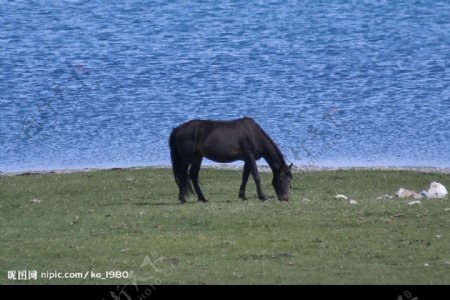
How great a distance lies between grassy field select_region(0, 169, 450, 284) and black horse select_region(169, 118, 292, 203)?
0.41 metres

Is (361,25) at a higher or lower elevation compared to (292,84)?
lower

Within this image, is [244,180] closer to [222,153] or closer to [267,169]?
[222,153]

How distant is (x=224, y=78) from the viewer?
144 feet

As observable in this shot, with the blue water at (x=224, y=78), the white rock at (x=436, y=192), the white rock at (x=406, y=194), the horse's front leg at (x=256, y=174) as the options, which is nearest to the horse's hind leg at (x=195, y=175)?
the horse's front leg at (x=256, y=174)

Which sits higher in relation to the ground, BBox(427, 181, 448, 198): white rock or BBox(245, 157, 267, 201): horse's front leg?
BBox(245, 157, 267, 201): horse's front leg

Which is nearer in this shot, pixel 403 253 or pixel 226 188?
pixel 403 253

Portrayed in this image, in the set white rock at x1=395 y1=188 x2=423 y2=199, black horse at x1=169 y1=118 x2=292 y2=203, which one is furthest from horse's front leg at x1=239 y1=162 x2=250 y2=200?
white rock at x1=395 y1=188 x2=423 y2=199

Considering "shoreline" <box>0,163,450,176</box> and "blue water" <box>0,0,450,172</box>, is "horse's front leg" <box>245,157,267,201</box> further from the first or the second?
"blue water" <box>0,0,450,172</box>

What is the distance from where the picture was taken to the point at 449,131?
33188 mm

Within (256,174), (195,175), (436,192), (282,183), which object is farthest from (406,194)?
(195,175)

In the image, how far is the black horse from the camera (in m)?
21.2

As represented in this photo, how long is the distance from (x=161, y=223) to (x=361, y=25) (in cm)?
4024

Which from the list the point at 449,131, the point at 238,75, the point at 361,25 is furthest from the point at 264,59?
the point at 449,131
